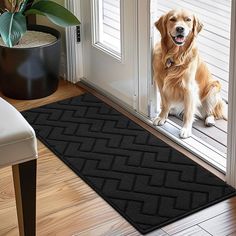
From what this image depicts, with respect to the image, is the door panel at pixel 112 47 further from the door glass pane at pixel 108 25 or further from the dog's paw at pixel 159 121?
the dog's paw at pixel 159 121

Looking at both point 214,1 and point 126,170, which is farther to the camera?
point 214,1

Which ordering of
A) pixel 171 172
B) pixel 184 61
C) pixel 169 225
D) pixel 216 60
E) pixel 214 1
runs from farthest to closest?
pixel 216 60 < pixel 214 1 < pixel 184 61 < pixel 171 172 < pixel 169 225

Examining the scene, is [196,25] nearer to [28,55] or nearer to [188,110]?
[188,110]

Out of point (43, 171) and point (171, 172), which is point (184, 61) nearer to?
point (171, 172)

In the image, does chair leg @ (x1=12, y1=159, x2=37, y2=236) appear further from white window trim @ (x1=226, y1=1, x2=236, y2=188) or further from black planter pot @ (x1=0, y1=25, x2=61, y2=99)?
black planter pot @ (x1=0, y1=25, x2=61, y2=99)

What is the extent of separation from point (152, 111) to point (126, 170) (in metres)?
0.49

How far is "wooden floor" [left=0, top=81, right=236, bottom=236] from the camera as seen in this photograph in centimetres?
215

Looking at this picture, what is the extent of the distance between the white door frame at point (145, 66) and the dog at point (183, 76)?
63 millimetres

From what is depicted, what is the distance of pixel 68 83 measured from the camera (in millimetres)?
3316

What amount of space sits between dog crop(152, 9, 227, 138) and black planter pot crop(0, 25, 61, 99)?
58 centimetres

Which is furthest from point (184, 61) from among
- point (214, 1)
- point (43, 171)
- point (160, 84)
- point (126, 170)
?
point (43, 171)

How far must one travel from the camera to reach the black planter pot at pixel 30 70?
117 inches

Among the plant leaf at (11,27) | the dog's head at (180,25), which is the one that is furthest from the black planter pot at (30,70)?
the dog's head at (180,25)

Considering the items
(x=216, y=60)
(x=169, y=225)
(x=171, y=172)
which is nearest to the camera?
(x=169, y=225)
